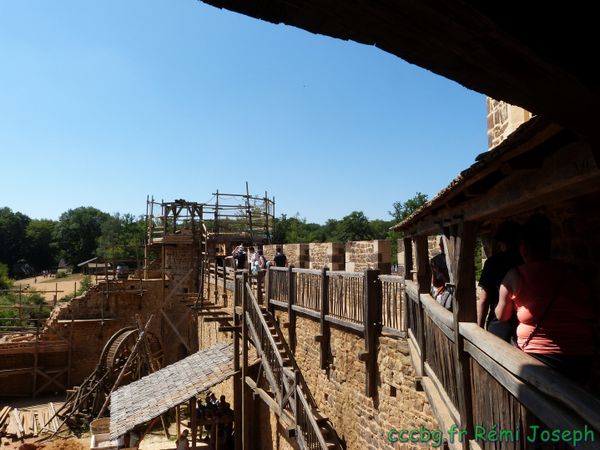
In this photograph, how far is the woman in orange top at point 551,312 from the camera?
2.73 meters

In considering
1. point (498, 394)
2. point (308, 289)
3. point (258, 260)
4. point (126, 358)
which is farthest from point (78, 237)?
point (498, 394)

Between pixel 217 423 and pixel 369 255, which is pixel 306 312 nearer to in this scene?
pixel 369 255

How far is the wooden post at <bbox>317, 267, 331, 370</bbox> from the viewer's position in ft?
28.2

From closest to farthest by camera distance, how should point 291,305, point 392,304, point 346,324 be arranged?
point 392,304, point 346,324, point 291,305

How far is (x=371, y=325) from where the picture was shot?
23.3 ft

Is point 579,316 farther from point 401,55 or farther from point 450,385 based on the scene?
point 401,55

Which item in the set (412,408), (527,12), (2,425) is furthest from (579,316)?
(2,425)

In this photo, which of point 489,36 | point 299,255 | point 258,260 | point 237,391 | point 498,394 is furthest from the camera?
point 258,260

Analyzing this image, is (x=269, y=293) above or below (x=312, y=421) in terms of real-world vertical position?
above

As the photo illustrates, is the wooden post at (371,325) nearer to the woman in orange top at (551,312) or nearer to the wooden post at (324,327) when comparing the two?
the wooden post at (324,327)

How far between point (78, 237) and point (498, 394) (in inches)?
3354

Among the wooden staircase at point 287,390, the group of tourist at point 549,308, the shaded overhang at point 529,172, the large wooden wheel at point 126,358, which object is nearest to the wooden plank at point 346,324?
the wooden staircase at point 287,390

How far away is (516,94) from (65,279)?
65.9m

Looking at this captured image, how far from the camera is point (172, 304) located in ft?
77.0
